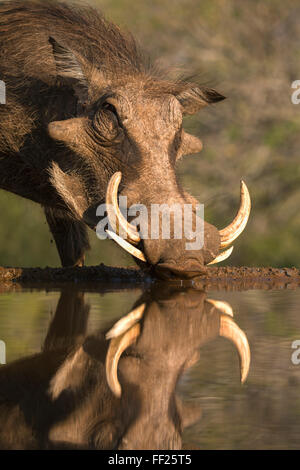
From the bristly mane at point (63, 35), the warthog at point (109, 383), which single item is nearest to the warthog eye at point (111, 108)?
the bristly mane at point (63, 35)

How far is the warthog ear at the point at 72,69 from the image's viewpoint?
4.65 m

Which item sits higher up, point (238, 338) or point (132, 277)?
point (132, 277)

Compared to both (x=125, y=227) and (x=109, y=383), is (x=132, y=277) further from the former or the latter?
(x=109, y=383)

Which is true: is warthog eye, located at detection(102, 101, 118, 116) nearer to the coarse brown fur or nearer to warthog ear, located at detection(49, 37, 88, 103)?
the coarse brown fur

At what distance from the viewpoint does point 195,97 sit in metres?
5.12

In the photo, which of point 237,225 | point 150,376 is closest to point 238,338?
point 150,376

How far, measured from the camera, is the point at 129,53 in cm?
511

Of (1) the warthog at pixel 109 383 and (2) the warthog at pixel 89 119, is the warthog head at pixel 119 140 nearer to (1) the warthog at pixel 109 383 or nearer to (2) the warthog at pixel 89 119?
(2) the warthog at pixel 89 119

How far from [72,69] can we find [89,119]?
0.31 m

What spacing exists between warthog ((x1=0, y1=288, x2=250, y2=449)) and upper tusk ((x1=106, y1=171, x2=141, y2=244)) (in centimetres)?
56

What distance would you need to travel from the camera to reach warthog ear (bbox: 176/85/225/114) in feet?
16.5

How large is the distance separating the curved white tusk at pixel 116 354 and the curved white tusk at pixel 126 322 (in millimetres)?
31

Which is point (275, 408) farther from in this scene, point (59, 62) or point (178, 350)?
point (59, 62)
